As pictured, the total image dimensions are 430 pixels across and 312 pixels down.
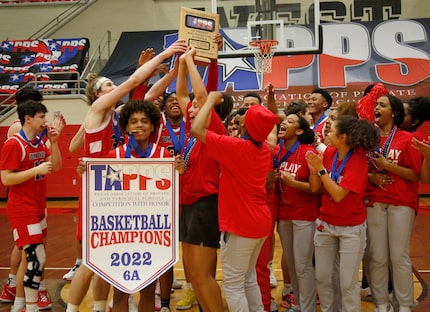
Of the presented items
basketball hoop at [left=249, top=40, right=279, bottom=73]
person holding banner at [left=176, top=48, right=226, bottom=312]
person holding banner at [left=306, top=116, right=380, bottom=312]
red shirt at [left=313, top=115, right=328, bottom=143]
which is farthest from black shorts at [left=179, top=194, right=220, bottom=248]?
basketball hoop at [left=249, top=40, right=279, bottom=73]

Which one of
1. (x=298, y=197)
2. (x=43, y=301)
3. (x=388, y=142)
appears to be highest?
(x=388, y=142)

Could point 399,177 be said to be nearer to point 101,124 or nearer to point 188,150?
point 188,150

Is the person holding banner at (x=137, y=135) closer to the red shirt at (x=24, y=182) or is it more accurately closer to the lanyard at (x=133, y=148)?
the lanyard at (x=133, y=148)

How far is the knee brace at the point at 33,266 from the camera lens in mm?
4461

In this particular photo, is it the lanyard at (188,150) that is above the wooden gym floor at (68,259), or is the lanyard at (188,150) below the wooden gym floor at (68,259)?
above

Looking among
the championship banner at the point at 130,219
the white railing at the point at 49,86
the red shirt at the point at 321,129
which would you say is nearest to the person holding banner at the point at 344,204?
the red shirt at the point at 321,129

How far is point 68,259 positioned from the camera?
22.6 ft

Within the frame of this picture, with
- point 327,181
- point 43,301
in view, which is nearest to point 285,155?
point 327,181

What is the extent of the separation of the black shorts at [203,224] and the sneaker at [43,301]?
1865 mm

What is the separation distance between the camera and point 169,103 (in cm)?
462

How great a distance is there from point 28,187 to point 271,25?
6.84 meters

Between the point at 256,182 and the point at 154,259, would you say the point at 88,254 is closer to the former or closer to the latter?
the point at 154,259

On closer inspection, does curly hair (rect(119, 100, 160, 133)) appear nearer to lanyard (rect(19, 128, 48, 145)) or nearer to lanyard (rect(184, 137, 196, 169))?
lanyard (rect(184, 137, 196, 169))

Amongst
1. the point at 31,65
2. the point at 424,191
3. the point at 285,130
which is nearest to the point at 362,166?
the point at 285,130
